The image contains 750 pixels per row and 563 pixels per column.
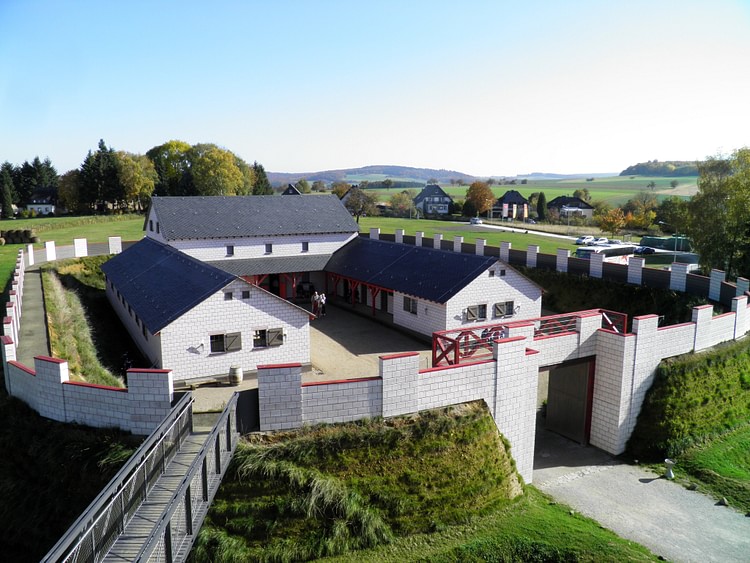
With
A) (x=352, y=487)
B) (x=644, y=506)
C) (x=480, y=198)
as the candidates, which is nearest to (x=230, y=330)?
(x=352, y=487)

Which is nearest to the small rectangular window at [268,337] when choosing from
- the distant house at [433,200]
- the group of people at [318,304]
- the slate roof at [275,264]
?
the group of people at [318,304]

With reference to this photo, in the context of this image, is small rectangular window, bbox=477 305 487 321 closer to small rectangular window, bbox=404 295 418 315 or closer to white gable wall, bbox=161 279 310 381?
small rectangular window, bbox=404 295 418 315

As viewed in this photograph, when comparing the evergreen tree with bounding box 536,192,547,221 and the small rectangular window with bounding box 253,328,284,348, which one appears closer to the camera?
the small rectangular window with bounding box 253,328,284,348

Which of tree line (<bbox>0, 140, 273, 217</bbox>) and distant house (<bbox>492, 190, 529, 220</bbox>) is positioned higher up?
tree line (<bbox>0, 140, 273, 217</bbox>)

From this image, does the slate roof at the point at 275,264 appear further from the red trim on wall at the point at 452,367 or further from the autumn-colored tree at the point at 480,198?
the autumn-colored tree at the point at 480,198

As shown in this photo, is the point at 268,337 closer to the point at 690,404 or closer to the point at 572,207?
the point at 690,404

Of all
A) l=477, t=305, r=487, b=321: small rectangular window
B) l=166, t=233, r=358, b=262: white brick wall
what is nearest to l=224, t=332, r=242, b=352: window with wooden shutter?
l=477, t=305, r=487, b=321: small rectangular window

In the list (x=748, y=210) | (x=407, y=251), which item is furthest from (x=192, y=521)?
(x=748, y=210)
